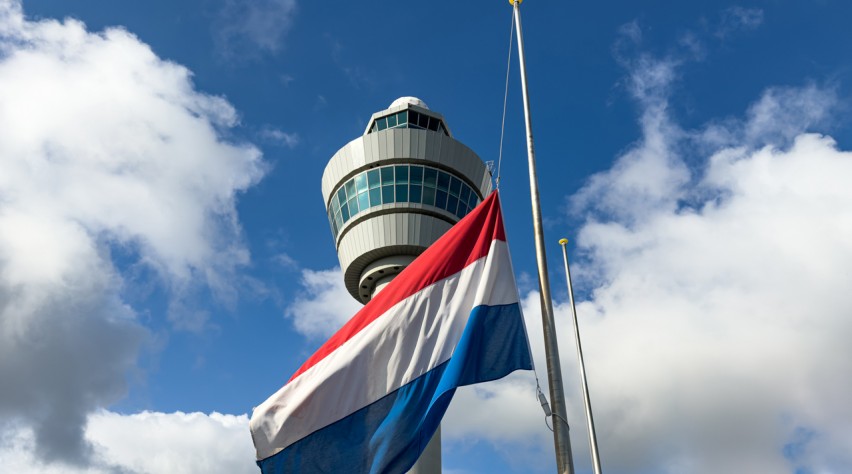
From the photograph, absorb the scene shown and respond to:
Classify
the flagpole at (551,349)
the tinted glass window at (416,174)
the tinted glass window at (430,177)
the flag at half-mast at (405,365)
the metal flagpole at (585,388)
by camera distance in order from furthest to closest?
the tinted glass window at (430,177)
the tinted glass window at (416,174)
the metal flagpole at (585,388)
the flag at half-mast at (405,365)
the flagpole at (551,349)

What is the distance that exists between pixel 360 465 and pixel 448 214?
24418mm

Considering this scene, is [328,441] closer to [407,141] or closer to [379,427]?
[379,427]

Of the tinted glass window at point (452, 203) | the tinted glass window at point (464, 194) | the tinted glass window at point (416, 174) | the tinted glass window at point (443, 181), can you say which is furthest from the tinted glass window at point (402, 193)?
the tinted glass window at point (464, 194)

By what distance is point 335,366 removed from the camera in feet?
39.4

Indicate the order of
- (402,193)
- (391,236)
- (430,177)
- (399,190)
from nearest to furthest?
(391,236) < (402,193) < (399,190) < (430,177)

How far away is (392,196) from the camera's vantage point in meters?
34.2

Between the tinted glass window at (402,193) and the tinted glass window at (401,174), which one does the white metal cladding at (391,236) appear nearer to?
the tinted glass window at (402,193)

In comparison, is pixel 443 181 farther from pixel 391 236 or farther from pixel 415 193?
pixel 391 236

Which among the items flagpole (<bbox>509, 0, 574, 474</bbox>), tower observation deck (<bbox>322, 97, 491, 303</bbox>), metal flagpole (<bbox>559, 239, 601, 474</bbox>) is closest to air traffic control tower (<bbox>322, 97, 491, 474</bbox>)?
tower observation deck (<bbox>322, 97, 491, 303</bbox>)

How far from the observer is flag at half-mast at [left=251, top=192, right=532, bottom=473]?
11.1 m

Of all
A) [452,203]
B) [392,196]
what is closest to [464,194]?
[452,203]

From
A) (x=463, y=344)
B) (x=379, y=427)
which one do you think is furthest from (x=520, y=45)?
(x=379, y=427)

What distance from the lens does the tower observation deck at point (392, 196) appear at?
3378 centimetres

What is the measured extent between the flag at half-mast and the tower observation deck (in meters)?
21.0
